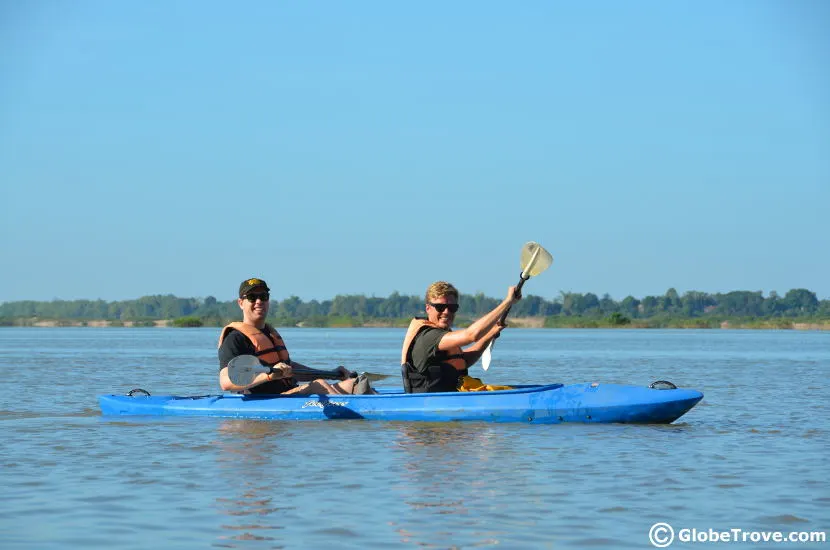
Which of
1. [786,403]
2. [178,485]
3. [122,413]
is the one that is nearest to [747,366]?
[786,403]

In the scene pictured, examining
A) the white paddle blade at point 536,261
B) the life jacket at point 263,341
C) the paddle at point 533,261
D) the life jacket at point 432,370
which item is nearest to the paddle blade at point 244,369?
the life jacket at point 263,341

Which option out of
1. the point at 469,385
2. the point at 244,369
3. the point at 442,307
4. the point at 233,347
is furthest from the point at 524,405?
the point at 233,347

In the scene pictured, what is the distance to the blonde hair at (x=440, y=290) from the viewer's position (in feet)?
36.6

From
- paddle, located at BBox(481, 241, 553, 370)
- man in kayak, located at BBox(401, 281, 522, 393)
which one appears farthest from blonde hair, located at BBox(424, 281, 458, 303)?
paddle, located at BBox(481, 241, 553, 370)

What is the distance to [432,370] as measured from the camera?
11.8 meters

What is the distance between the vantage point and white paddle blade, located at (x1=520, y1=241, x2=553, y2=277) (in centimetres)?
1217

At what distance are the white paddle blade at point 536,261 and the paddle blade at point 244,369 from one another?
2.79 metres

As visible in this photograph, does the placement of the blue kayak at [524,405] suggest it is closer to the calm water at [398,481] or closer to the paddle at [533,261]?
the calm water at [398,481]

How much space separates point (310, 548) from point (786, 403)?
35.9 ft

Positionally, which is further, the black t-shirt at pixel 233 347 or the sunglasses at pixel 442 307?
the black t-shirt at pixel 233 347

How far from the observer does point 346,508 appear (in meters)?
7.20

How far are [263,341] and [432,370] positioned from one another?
168 centimetres

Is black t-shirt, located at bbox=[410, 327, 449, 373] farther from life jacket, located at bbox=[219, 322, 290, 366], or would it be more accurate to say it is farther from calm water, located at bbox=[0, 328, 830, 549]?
life jacket, located at bbox=[219, 322, 290, 366]

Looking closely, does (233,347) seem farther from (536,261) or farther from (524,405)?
(536,261)
